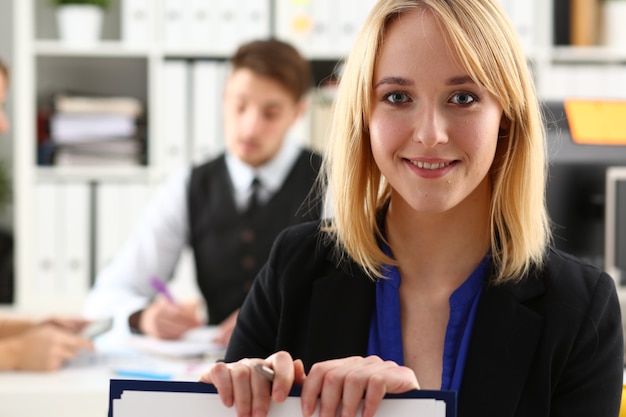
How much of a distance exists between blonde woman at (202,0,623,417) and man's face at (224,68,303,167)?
4.40ft

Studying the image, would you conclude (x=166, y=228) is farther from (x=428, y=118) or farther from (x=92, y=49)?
(x=428, y=118)

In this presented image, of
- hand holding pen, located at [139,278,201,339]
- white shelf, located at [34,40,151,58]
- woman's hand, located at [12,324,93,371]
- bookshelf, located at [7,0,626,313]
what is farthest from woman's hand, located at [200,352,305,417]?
white shelf, located at [34,40,151,58]

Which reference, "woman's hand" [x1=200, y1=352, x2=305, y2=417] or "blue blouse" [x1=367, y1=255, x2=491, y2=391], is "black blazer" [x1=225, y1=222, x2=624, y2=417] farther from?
"woman's hand" [x1=200, y1=352, x2=305, y2=417]

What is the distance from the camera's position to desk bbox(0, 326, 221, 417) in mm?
1747

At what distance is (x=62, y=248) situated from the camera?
3404 mm

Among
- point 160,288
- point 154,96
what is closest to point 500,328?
point 160,288

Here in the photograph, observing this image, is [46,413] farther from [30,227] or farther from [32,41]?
[32,41]

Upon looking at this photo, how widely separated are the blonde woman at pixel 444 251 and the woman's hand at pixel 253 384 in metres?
0.10

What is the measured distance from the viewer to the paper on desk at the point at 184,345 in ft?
6.63

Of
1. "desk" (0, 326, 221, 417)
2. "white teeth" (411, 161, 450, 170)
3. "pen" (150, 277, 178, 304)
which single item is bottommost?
"desk" (0, 326, 221, 417)

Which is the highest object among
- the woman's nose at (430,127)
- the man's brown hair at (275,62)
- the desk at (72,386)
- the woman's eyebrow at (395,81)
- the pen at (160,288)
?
the man's brown hair at (275,62)

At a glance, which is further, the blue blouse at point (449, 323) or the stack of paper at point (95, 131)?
the stack of paper at point (95, 131)

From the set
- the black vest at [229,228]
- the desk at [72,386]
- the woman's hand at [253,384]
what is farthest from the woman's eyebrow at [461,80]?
the black vest at [229,228]

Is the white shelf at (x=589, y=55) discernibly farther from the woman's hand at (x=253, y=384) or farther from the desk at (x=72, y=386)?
the woman's hand at (x=253, y=384)
